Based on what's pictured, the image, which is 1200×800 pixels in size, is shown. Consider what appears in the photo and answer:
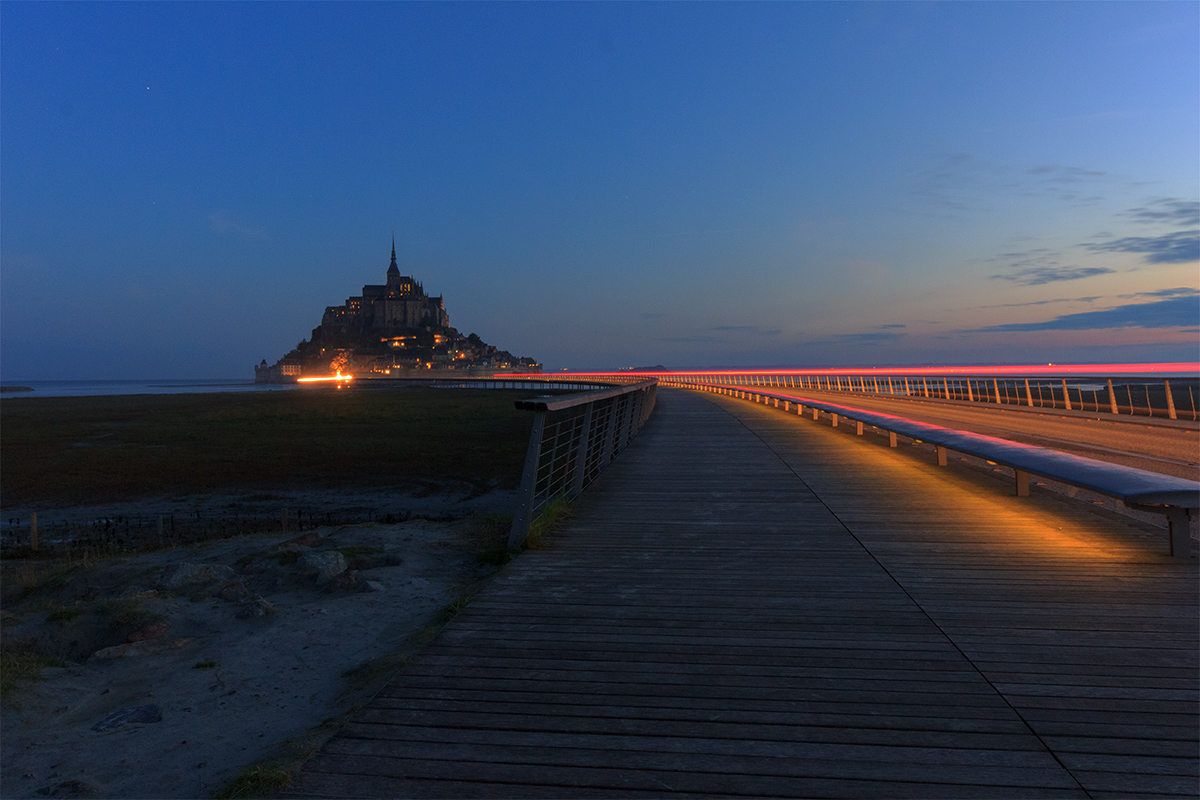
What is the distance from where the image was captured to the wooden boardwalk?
2232mm

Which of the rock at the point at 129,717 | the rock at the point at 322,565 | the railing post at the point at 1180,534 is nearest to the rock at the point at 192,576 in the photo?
the rock at the point at 322,565

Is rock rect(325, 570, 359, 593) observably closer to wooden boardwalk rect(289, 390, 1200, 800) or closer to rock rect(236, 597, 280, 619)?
rock rect(236, 597, 280, 619)

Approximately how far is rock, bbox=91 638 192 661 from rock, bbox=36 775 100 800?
67.6 inches

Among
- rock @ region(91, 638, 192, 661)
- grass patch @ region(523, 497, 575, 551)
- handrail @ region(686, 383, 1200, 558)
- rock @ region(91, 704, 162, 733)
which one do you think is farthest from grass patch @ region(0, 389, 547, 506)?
rock @ region(91, 704, 162, 733)

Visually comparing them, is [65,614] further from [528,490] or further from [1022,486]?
[1022,486]

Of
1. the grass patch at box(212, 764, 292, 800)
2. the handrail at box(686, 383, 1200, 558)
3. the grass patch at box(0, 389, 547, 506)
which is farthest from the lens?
the grass patch at box(0, 389, 547, 506)

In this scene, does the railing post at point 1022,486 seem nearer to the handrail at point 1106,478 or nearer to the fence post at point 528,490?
the handrail at point 1106,478

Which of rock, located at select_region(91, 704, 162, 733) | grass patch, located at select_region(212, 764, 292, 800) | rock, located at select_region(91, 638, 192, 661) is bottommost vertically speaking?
rock, located at select_region(91, 638, 192, 661)

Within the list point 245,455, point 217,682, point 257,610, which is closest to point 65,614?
point 257,610

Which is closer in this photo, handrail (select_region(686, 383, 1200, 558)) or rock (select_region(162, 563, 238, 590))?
handrail (select_region(686, 383, 1200, 558))

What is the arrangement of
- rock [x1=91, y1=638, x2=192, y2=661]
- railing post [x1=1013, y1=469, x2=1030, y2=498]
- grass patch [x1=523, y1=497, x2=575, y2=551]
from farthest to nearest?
railing post [x1=1013, y1=469, x2=1030, y2=498] → grass patch [x1=523, y1=497, x2=575, y2=551] → rock [x1=91, y1=638, x2=192, y2=661]

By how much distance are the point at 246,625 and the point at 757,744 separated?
13.3ft

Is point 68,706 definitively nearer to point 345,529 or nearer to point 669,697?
point 669,697

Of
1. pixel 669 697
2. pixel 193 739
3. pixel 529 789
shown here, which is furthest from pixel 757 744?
pixel 193 739
